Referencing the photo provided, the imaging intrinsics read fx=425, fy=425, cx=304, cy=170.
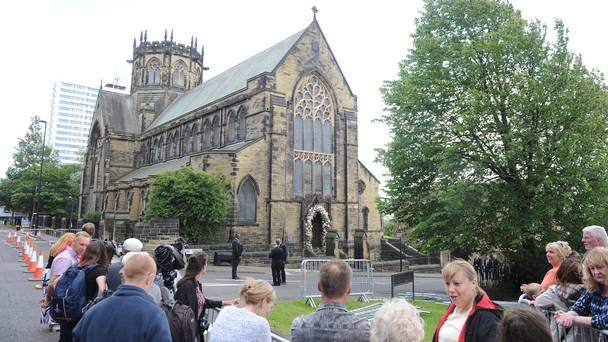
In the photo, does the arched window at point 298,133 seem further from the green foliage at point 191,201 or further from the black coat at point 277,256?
the black coat at point 277,256

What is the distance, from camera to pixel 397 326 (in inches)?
99.0

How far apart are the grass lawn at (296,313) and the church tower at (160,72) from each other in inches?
1734

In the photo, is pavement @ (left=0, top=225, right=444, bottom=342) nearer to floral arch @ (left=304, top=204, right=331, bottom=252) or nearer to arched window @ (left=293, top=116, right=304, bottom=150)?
floral arch @ (left=304, top=204, right=331, bottom=252)

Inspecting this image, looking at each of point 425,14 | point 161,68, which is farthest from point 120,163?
point 425,14

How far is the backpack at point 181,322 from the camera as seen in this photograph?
13.4ft

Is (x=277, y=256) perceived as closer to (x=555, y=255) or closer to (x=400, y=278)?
(x=400, y=278)

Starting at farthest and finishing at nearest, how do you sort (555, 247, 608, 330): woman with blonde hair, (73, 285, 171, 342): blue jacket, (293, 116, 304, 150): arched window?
(293, 116, 304, 150): arched window < (555, 247, 608, 330): woman with blonde hair < (73, 285, 171, 342): blue jacket

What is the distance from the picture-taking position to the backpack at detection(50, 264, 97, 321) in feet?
16.6

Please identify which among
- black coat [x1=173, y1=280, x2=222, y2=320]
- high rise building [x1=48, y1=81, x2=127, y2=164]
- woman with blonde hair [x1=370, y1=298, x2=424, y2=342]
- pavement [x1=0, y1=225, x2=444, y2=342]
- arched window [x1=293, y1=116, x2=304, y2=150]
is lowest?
pavement [x1=0, y1=225, x2=444, y2=342]

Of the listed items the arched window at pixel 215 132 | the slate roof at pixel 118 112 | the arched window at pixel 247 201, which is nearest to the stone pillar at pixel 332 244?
the arched window at pixel 247 201

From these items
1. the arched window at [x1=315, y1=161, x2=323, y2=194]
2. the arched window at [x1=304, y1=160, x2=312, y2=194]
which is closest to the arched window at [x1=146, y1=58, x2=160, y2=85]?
the arched window at [x1=304, y1=160, x2=312, y2=194]

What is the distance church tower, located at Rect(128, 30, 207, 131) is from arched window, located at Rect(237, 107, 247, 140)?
22.5 m

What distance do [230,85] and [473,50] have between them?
84.6 ft

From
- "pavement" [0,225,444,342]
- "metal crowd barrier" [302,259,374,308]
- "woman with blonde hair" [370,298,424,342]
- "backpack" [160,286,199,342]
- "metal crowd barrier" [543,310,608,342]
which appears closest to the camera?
"woman with blonde hair" [370,298,424,342]
